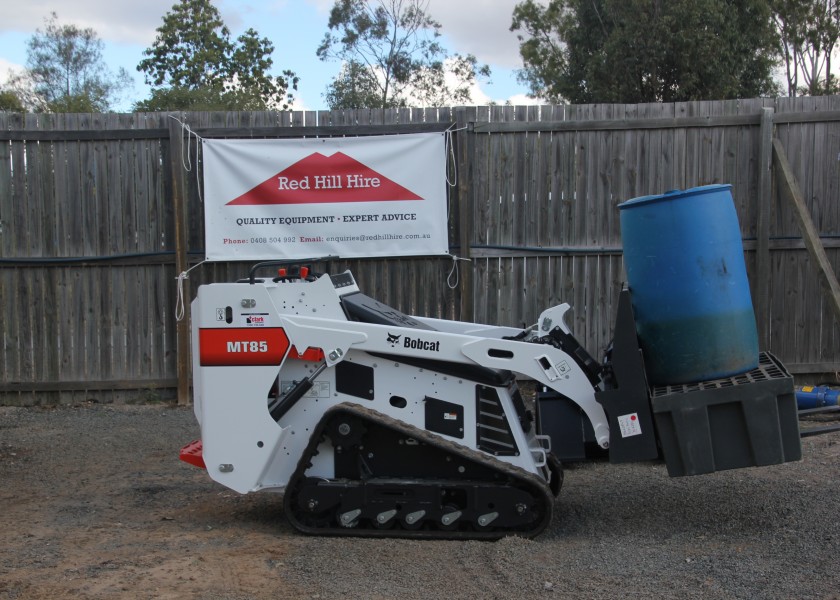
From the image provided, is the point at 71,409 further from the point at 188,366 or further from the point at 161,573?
the point at 161,573

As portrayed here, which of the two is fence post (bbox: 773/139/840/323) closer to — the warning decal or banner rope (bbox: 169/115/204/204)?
the warning decal

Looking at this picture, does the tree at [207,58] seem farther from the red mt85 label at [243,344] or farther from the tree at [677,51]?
the red mt85 label at [243,344]

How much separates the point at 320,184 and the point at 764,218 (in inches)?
174

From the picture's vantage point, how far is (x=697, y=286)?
17.3 ft

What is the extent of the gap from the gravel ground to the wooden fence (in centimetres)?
211

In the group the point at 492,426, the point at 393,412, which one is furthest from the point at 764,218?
the point at 393,412

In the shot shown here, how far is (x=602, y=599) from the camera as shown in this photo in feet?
14.0

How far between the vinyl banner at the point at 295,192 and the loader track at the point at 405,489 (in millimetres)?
3936

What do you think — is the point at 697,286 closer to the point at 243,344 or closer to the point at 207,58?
the point at 243,344

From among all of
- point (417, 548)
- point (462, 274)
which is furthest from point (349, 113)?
point (417, 548)

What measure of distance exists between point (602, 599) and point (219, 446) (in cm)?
246

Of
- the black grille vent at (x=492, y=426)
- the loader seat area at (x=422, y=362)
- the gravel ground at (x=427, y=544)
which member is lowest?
the gravel ground at (x=427, y=544)

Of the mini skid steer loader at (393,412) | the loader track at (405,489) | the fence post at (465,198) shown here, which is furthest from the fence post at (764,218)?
the loader track at (405,489)

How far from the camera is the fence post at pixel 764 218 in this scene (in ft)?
29.9
